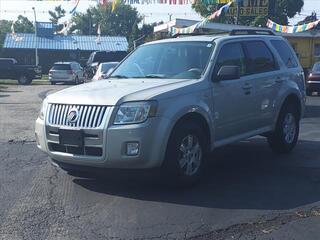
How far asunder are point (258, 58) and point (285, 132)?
1.39 meters

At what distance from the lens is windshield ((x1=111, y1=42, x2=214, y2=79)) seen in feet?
23.7

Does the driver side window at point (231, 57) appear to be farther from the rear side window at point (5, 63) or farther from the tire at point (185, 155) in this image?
the rear side window at point (5, 63)

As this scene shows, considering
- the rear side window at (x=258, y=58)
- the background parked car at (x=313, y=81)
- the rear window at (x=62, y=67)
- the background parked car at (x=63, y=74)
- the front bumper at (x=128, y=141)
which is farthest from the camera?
the rear window at (x=62, y=67)

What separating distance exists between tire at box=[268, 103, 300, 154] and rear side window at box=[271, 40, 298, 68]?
27.8 inches

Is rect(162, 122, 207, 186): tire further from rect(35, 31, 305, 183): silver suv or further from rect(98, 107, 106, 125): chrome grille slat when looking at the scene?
rect(98, 107, 106, 125): chrome grille slat

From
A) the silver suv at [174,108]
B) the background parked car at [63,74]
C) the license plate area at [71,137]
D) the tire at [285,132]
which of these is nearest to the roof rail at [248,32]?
the silver suv at [174,108]

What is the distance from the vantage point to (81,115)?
6242mm

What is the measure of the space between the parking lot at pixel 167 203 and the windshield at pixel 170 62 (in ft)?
4.79

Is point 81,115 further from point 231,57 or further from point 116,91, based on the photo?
point 231,57

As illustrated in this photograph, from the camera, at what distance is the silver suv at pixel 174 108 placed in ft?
19.9

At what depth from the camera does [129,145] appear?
6016 millimetres

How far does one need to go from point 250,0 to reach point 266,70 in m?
31.3

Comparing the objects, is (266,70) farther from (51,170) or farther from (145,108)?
(51,170)

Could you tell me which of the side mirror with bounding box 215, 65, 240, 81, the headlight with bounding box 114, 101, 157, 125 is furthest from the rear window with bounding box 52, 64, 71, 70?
the headlight with bounding box 114, 101, 157, 125
